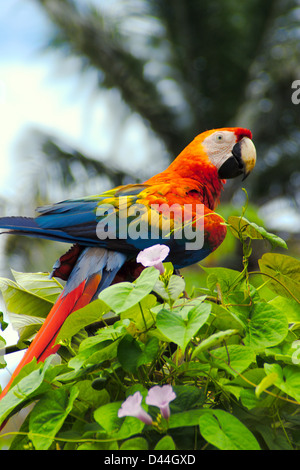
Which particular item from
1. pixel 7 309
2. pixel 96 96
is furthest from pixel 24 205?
pixel 7 309

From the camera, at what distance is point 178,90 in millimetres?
5516

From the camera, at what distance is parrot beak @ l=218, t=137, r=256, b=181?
1074mm

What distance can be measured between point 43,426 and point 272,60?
5.36 m

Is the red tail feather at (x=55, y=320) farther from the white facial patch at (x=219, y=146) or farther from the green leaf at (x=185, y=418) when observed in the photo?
the white facial patch at (x=219, y=146)

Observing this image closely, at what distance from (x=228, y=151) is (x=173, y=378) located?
780mm

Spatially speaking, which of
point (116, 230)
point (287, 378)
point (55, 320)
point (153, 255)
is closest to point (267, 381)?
point (287, 378)

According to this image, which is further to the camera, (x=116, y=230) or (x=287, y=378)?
(x=116, y=230)

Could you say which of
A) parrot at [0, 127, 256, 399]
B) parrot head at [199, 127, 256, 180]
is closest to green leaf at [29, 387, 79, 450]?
parrot at [0, 127, 256, 399]

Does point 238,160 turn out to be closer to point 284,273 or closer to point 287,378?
point 284,273

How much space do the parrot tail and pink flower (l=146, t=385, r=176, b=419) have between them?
0.23m

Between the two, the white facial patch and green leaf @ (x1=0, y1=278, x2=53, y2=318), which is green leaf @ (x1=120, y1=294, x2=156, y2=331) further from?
the white facial patch

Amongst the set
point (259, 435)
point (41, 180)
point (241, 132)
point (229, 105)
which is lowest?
point (259, 435)

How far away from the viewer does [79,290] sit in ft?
2.35
